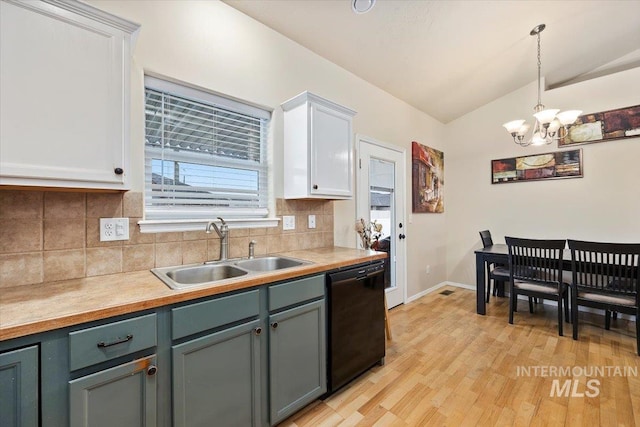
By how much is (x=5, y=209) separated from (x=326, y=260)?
168 centimetres

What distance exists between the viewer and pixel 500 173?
4.18 metres

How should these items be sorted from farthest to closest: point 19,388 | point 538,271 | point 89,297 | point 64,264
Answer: point 538,271, point 64,264, point 89,297, point 19,388

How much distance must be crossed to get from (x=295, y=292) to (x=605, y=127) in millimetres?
4274

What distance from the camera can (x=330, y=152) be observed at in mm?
2363

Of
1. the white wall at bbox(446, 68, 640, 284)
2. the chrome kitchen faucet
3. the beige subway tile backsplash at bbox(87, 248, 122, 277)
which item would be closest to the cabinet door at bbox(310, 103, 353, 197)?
the chrome kitchen faucet

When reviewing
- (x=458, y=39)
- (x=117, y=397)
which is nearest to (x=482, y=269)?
(x=458, y=39)

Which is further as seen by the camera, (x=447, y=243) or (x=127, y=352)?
(x=447, y=243)

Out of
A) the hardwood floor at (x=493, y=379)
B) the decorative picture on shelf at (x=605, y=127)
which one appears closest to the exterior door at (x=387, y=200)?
the hardwood floor at (x=493, y=379)

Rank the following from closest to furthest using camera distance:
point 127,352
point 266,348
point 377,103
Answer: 1. point 127,352
2. point 266,348
3. point 377,103

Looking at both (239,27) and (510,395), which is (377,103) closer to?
(239,27)

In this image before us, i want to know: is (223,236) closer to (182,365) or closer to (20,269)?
(182,365)

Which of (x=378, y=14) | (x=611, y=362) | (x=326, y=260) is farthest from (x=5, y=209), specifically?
(x=611, y=362)

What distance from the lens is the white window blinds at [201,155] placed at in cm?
183

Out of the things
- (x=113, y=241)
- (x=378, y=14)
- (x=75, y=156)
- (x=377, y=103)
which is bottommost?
(x=113, y=241)
